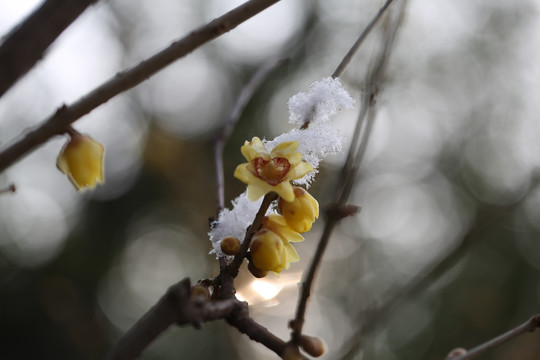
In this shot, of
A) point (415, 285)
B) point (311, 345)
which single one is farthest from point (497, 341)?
point (311, 345)

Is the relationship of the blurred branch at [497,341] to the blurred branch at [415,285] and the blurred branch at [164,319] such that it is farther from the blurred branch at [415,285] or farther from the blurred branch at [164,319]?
the blurred branch at [164,319]

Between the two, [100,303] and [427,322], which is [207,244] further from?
[427,322]

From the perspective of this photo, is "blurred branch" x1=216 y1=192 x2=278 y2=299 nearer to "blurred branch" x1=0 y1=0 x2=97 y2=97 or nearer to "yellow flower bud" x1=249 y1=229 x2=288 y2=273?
"yellow flower bud" x1=249 y1=229 x2=288 y2=273

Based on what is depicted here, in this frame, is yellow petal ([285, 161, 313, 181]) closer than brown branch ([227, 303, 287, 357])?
No

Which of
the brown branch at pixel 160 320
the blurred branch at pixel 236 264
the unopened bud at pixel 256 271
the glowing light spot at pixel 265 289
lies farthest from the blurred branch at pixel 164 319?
the glowing light spot at pixel 265 289

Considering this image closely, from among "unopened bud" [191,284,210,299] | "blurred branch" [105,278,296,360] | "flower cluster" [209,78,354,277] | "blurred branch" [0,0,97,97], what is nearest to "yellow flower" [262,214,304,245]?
"flower cluster" [209,78,354,277]

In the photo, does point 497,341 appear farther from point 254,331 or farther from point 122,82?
point 122,82

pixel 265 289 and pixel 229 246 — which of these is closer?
pixel 229 246
